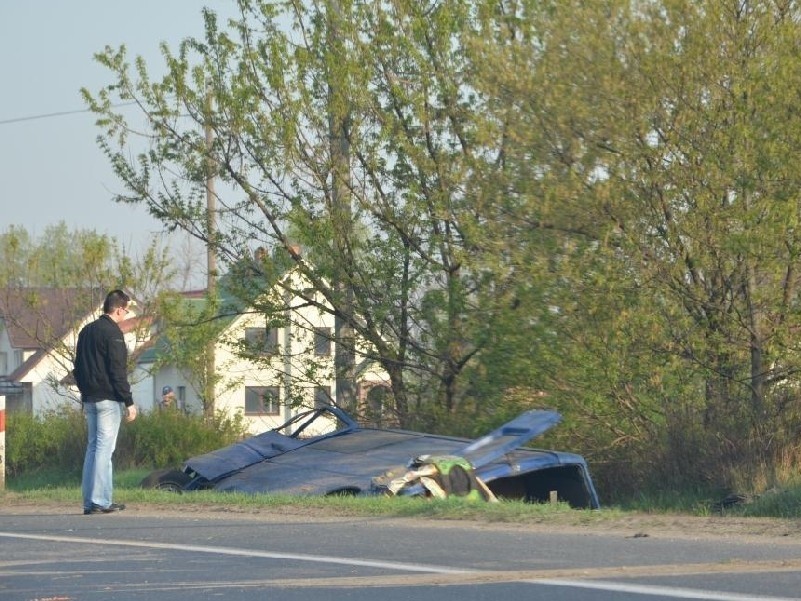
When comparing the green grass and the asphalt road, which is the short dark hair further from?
the asphalt road

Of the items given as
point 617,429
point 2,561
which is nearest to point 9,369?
point 617,429

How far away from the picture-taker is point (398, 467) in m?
13.6

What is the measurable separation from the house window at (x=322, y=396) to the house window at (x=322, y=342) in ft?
1.91

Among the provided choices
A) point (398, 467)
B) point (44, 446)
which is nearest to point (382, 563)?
point (398, 467)

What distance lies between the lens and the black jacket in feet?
38.4

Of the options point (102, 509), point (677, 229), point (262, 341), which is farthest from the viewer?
point (262, 341)

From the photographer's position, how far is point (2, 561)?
8398 mm

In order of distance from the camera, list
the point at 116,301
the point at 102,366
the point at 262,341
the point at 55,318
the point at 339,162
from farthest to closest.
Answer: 1. the point at 55,318
2. the point at 262,341
3. the point at 339,162
4. the point at 116,301
5. the point at 102,366

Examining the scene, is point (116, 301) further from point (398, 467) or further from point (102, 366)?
point (398, 467)

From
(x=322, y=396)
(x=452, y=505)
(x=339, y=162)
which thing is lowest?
(x=452, y=505)

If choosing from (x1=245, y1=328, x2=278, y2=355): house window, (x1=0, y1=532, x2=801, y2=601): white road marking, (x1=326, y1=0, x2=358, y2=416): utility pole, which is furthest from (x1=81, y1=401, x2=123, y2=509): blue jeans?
(x1=245, y1=328, x2=278, y2=355): house window

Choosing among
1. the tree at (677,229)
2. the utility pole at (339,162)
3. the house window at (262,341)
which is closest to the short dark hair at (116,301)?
the tree at (677,229)

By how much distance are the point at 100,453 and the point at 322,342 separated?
443 inches

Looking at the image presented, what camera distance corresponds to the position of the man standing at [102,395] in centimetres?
1163
